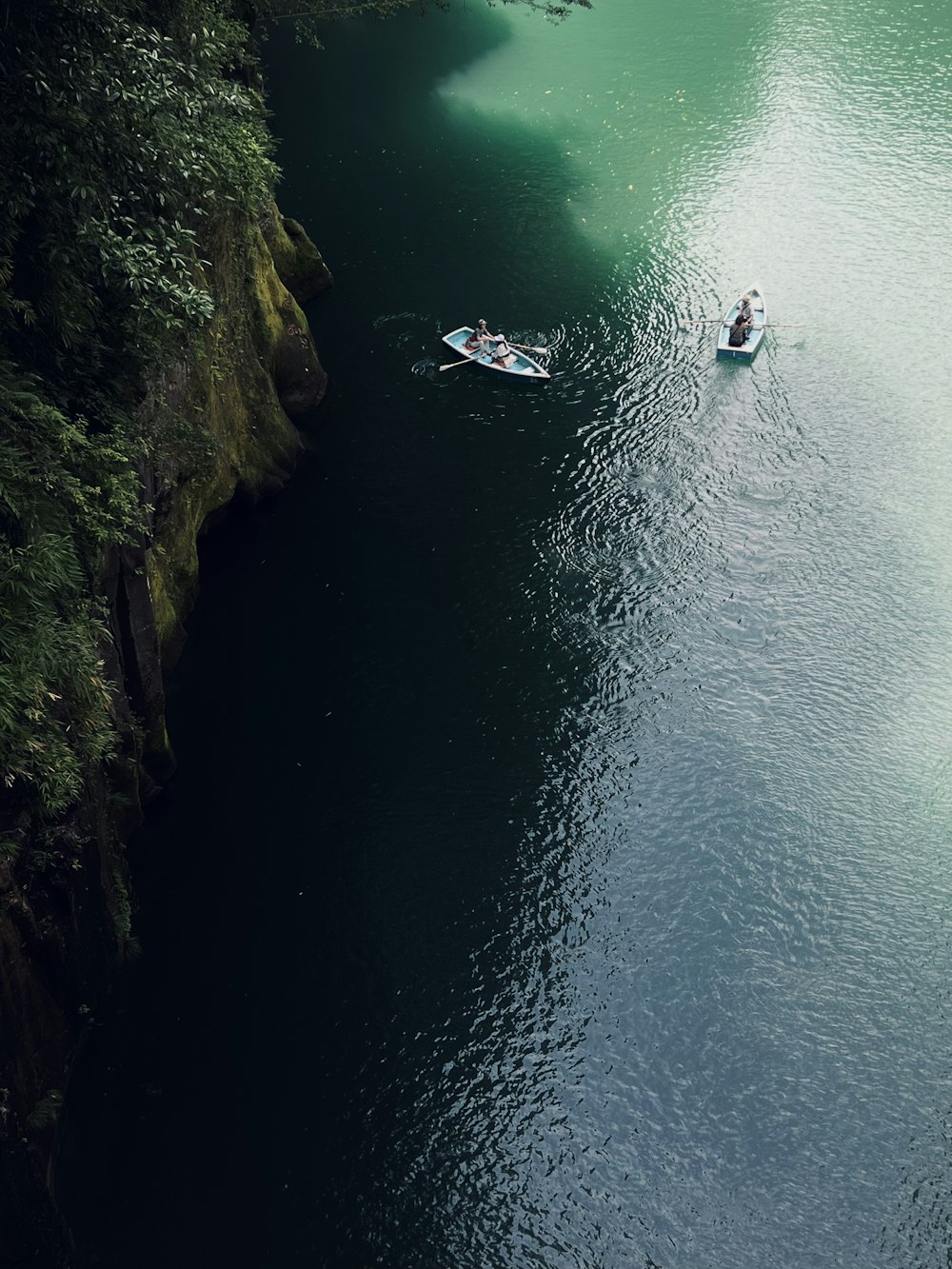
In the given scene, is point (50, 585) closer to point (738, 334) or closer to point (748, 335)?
point (738, 334)

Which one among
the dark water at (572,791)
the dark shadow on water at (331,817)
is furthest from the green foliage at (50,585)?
the dark water at (572,791)

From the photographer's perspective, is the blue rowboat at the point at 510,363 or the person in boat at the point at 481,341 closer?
the blue rowboat at the point at 510,363

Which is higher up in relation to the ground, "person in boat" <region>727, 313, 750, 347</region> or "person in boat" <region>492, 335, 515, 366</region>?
"person in boat" <region>727, 313, 750, 347</region>

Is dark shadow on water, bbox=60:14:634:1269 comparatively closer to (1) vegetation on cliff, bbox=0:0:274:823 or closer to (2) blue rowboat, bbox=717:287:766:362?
(1) vegetation on cliff, bbox=0:0:274:823

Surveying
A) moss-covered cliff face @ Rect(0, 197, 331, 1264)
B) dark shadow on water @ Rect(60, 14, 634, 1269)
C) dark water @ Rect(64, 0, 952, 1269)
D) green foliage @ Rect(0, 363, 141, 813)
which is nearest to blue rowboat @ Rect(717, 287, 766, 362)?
dark water @ Rect(64, 0, 952, 1269)

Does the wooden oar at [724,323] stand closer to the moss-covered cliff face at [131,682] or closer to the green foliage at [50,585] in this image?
the moss-covered cliff face at [131,682]

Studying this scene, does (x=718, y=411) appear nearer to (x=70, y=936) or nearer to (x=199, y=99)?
(x=199, y=99)
